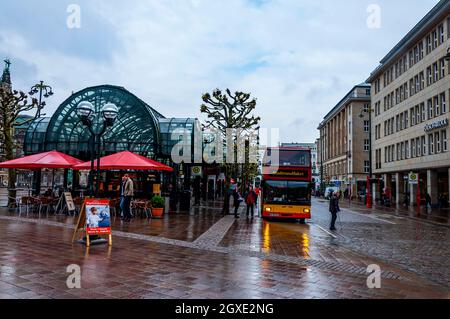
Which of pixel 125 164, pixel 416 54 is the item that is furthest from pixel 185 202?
pixel 416 54

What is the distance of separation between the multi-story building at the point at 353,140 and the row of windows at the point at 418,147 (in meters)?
15.6

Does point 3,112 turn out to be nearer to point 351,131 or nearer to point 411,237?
point 411,237

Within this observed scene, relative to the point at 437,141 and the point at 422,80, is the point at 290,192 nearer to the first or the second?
the point at 437,141

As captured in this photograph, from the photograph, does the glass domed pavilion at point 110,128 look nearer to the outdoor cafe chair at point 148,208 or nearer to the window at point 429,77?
the outdoor cafe chair at point 148,208

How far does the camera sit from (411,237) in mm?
14953

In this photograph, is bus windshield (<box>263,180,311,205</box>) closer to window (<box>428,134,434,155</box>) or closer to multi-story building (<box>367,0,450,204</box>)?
multi-story building (<box>367,0,450,204</box>)

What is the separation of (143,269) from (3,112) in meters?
20.6

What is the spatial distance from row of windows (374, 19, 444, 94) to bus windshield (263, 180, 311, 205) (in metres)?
24.7

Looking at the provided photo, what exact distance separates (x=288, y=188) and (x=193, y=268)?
1310cm

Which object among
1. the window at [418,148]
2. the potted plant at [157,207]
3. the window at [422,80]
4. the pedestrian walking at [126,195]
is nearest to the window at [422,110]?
the window at [422,80]

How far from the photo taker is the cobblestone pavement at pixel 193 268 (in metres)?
6.00

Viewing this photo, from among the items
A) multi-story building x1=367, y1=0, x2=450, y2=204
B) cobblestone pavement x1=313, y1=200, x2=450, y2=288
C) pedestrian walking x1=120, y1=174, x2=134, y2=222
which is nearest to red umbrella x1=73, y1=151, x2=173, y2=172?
pedestrian walking x1=120, y1=174, x2=134, y2=222

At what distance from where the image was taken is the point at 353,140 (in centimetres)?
6731

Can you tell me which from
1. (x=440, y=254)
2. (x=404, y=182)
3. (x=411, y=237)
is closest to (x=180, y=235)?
(x=440, y=254)
